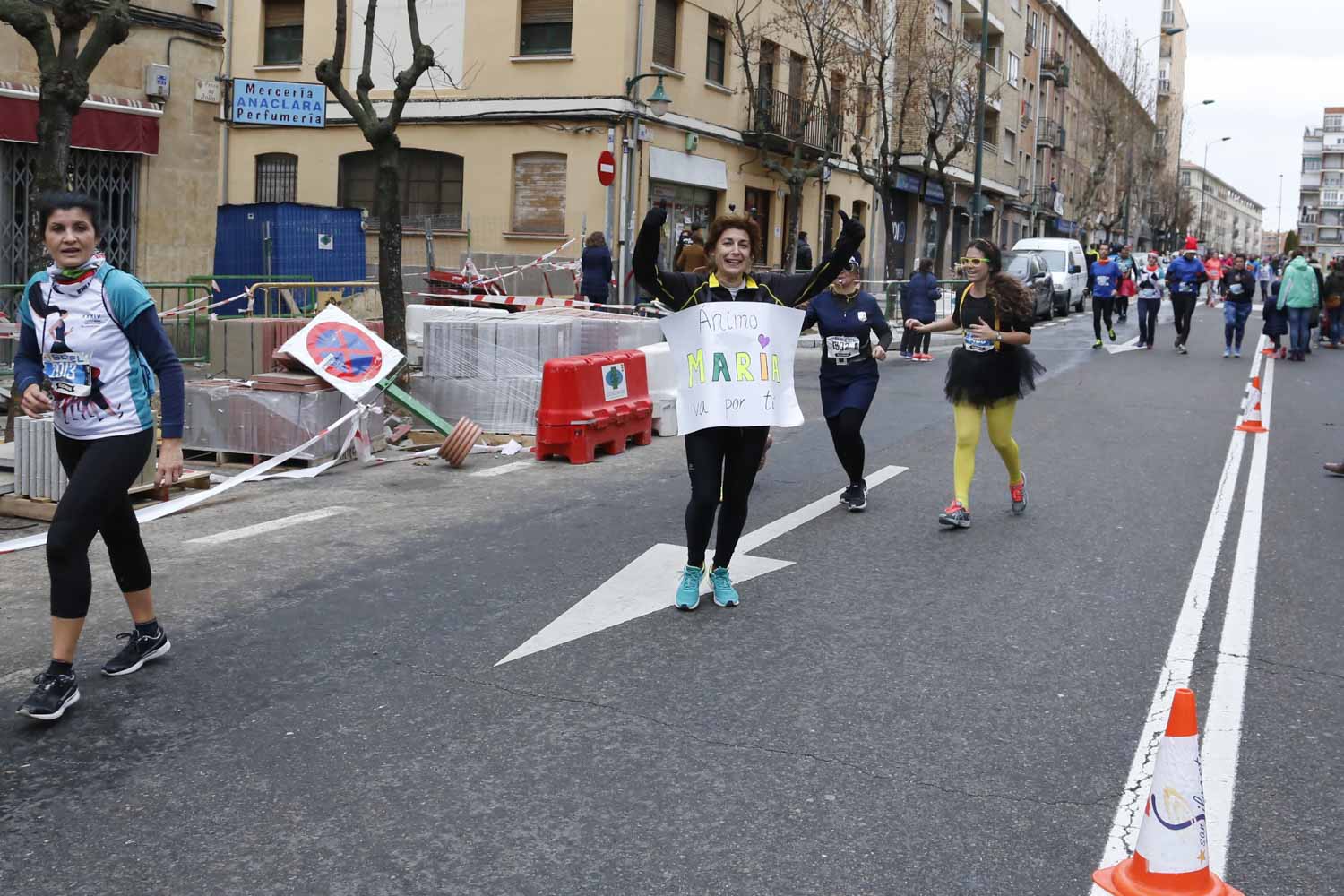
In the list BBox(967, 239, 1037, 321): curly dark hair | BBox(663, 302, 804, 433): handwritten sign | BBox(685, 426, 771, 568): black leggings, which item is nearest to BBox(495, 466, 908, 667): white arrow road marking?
BBox(685, 426, 771, 568): black leggings

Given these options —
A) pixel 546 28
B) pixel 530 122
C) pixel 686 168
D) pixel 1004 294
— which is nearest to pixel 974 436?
pixel 1004 294

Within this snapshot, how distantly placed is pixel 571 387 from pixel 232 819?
709cm

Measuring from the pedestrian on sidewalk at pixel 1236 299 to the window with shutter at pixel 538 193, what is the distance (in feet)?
41.4

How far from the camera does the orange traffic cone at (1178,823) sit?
130 inches

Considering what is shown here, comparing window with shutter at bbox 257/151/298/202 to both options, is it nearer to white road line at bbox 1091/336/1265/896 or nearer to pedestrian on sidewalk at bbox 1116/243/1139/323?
pedestrian on sidewalk at bbox 1116/243/1139/323

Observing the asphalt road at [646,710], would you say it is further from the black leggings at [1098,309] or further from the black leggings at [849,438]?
the black leggings at [1098,309]

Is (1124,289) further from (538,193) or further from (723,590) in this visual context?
(723,590)

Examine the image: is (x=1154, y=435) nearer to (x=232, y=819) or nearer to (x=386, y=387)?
(x=386, y=387)

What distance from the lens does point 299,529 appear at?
310 inches

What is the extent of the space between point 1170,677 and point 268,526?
5038 mm

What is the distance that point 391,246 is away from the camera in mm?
14852

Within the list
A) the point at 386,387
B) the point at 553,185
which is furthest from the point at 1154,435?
the point at 553,185

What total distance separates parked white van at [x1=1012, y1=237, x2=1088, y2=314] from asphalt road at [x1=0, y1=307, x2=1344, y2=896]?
28190 mm

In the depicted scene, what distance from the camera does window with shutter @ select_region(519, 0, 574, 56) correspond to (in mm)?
27484
